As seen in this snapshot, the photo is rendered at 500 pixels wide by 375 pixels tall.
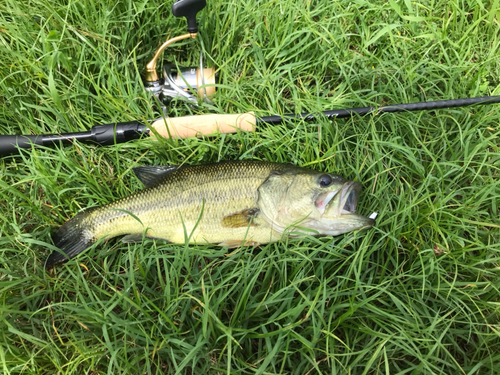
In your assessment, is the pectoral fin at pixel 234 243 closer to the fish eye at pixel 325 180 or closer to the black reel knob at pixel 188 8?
the fish eye at pixel 325 180

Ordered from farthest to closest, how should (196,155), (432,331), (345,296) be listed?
(196,155)
(345,296)
(432,331)

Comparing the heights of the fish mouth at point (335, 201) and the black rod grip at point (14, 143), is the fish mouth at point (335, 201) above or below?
below

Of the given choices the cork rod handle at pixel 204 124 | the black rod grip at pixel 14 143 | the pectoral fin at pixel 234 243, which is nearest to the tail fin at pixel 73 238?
the black rod grip at pixel 14 143

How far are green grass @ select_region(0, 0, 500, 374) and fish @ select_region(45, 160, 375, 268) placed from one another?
135mm

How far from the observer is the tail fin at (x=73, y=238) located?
2.39 metres

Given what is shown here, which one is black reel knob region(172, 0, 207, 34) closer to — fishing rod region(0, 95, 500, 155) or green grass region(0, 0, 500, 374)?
green grass region(0, 0, 500, 374)

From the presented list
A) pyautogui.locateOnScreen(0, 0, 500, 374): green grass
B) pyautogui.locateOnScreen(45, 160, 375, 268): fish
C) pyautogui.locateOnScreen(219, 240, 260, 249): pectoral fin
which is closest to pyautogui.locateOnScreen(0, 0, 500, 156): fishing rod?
pyautogui.locateOnScreen(0, 0, 500, 374): green grass

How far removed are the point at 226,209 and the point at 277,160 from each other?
2.51 feet

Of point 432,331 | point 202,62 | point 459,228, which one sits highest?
point 202,62

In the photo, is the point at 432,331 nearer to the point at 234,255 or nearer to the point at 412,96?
the point at 234,255

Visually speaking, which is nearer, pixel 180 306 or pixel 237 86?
pixel 180 306

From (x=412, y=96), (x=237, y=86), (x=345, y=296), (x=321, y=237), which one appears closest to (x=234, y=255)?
(x=321, y=237)

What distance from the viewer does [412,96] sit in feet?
9.58

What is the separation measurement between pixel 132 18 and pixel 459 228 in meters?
3.76
